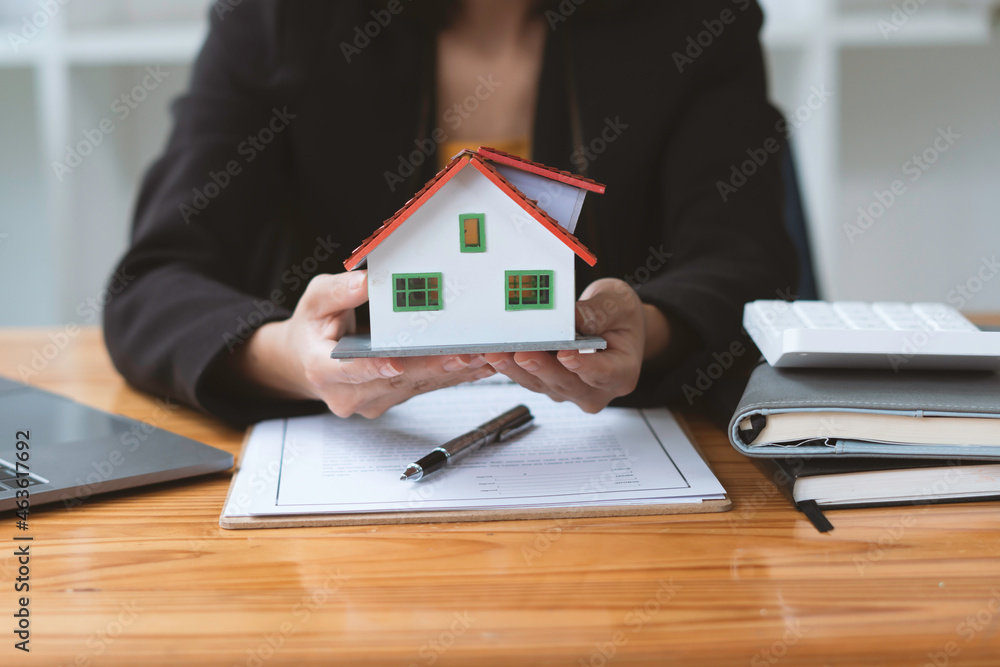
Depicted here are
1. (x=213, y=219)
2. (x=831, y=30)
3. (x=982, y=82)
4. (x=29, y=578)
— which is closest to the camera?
(x=29, y=578)

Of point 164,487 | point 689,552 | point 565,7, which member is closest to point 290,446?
point 164,487

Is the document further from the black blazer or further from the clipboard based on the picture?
the black blazer

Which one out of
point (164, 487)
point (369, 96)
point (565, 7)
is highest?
point (565, 7)

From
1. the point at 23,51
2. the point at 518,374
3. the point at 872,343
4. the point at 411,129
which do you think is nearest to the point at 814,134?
the point at 411,129

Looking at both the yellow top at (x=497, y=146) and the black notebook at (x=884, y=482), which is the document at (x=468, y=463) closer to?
the black notebook at (x=884, y=482)

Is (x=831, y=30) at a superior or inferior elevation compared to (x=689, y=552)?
superior

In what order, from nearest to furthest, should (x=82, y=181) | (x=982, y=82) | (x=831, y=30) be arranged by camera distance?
(x=831, y=30) < (x=82, y=181) < (x=982, y=82)

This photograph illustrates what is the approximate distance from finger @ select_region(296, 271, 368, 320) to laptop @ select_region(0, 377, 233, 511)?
13 centimetres

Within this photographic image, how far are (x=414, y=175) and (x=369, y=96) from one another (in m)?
0.11

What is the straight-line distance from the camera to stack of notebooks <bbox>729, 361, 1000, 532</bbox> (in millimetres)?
542

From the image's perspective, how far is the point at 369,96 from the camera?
38.8 inches

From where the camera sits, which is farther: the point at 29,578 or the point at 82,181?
the point at 82,181

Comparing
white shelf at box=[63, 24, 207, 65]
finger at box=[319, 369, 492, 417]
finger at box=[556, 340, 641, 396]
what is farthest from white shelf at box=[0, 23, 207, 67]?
finger at box=[556, 340, 641, 396]

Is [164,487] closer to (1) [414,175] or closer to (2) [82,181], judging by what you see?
(1) [414,175]
